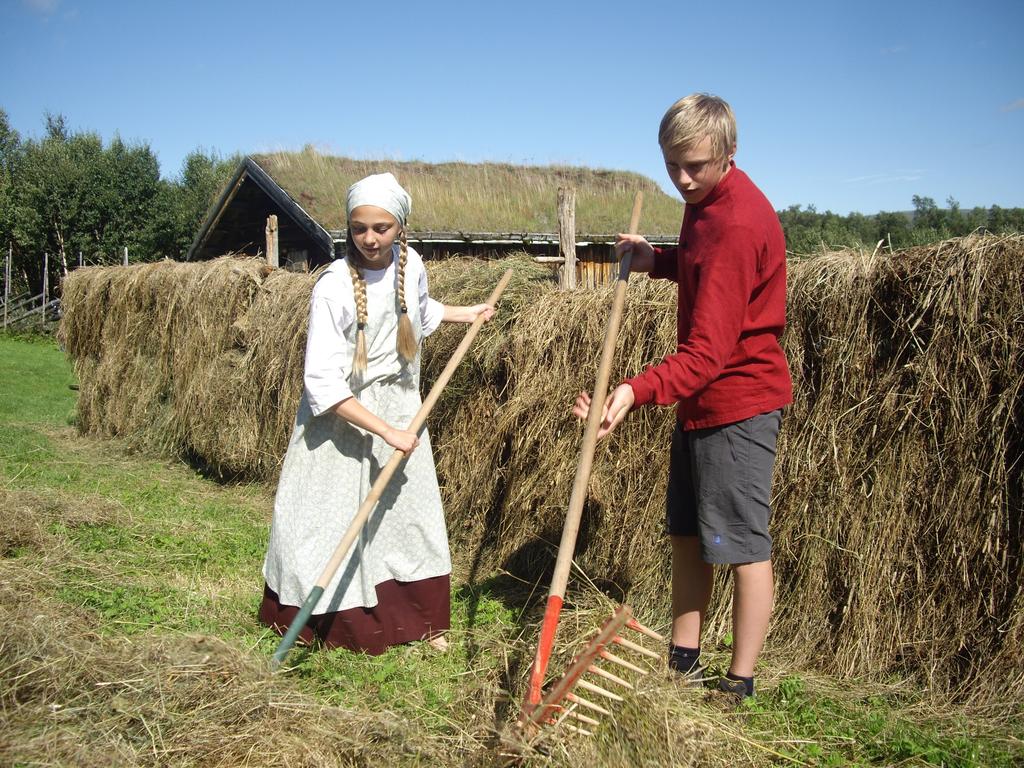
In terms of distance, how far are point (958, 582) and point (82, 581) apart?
3.84 meters

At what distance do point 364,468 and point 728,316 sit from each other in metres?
1.64

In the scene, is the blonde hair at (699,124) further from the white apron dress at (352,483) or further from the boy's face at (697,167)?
the white apron dress at (352,483)

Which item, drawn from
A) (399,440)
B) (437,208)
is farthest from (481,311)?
(437,208)

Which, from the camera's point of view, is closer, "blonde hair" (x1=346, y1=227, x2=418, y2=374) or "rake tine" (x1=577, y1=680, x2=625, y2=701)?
"rake tine" (x1=577, y1=680, x2=625, y2=701)

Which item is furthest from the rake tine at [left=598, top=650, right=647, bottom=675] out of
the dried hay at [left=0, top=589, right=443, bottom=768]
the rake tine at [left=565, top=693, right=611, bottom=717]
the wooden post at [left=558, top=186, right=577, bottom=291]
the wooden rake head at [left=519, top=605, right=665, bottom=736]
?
the wooden post at [left=558, top=186, right=577, bottom=291]

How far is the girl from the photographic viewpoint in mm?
2984

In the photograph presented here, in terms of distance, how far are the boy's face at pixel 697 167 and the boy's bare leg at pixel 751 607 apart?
1181 mm

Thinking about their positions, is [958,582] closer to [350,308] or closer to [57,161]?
[350,308]

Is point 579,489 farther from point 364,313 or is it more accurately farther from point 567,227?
point 567,227

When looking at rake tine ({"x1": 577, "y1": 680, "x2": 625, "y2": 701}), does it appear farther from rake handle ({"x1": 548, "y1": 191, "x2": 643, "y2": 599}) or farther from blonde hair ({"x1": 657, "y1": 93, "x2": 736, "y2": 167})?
blonde hair ({"x1": 657, "y1": 93, "x2": 736, "y2": 167})

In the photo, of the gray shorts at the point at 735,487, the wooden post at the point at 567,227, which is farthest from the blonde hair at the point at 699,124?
the wooden post at the point at 567,227

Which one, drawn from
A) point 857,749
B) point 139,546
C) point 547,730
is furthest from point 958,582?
point 139,546

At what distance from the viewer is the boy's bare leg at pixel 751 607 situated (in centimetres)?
247

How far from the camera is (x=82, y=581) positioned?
3.82 m
